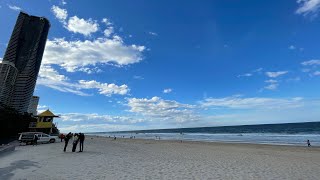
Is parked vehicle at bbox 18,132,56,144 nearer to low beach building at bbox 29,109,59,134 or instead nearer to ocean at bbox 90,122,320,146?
low beach building at bbox 29,109,59,134

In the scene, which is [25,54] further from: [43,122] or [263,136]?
[263,136]

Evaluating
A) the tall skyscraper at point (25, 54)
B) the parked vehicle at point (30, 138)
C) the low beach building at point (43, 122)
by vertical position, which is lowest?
the parked vehicle at point (30, 138)

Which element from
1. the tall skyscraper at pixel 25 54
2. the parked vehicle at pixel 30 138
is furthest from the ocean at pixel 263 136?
the tall skyscraper at pixel 25 54

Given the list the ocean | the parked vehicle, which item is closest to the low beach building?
the parked vehicle

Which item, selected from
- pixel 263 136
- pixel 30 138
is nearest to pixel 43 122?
pixel 30 138

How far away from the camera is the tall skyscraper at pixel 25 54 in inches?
4427

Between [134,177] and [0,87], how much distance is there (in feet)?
349

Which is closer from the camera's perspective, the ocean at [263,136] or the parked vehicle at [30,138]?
the parked vehicle at [30,138]

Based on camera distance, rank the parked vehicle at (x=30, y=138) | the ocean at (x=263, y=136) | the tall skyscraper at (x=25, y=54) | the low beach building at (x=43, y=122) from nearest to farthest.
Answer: the parked vehicle at (x=30, y=138) < the ocean at (x=263, y=136) < the low beach building at (x=43, y=122) < the tall skyscraper at (x=25, y=54)

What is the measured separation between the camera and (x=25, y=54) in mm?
127625

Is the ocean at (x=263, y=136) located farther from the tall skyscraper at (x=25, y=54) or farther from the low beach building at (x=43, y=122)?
the tall skyscraper at (x=25, y=54)

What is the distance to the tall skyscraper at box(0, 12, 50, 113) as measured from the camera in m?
112

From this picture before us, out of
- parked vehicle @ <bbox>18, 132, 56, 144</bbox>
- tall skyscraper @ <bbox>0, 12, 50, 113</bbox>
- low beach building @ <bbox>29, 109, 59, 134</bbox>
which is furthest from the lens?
tall skyscraper @ <bbox>0, 12, 50, 113</bbox>

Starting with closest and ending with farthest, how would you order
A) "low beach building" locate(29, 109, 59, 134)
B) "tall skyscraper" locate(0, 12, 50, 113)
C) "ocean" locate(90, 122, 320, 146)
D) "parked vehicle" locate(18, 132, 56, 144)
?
"parked vehicle" locate(18, 132, 56, 144) → "ocean" locate(90, 122, 320, 146) → "low beach building" locate(29, 109, 59, 134) → "tall skyscraper" locate(0, 12, 50, 113)
